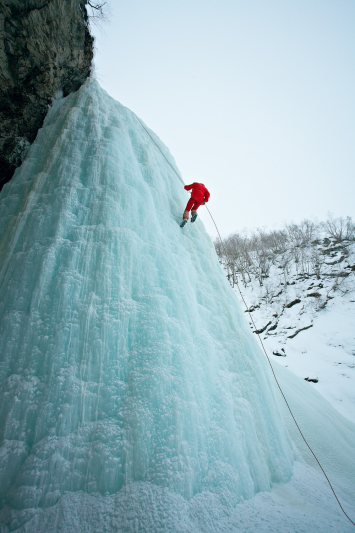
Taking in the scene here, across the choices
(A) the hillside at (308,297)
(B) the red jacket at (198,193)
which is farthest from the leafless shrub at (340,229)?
(B) the red jacket at (198,193)

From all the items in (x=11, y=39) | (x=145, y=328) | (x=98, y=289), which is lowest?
(x=145, y=328)

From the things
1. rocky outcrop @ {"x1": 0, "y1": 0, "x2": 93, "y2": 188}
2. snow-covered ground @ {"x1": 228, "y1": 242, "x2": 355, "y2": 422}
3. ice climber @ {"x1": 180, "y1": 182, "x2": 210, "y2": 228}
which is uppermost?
rocky outcrop @ {"x1": 0, "y1": 0, "x2": 93, "y2": 188}

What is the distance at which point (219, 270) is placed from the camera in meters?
3.21

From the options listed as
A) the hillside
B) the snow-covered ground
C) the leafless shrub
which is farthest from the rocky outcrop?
the leafless shrub

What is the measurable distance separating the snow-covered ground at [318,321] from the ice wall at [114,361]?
5098 millimetres

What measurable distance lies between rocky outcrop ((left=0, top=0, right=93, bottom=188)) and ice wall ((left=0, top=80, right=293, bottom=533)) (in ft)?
2.29

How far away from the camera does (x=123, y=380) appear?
1612 millimetres

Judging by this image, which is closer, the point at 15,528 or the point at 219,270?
the point at 15,528

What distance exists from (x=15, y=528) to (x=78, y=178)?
2.79 metres

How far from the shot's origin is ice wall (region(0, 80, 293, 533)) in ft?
4.27

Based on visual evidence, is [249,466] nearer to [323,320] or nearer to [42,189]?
[42,189]

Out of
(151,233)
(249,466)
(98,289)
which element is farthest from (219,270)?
(249,466)

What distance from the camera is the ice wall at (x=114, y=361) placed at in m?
1.30

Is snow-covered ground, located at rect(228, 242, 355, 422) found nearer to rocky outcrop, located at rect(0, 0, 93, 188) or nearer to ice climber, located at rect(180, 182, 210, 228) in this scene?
ice climber, located at rect(180, 182, 210, 228)
